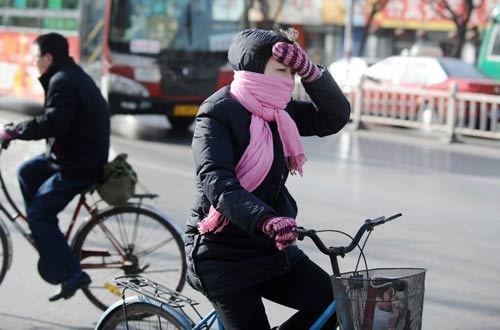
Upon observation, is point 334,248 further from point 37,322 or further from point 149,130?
point 149,130

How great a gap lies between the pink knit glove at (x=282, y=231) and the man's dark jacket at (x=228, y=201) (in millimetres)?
155

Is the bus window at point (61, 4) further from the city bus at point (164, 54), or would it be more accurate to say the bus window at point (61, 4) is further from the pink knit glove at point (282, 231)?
the pink knit glove at point (282, 231)

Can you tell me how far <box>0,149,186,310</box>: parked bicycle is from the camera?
6.16m

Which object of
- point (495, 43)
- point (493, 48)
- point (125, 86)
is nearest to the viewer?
point (125, 86)

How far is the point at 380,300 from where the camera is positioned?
328 cm

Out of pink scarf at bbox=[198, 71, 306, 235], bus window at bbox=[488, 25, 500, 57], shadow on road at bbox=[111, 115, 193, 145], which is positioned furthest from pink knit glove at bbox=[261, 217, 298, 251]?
bus window at bbox=[488, 25, 500, 57]

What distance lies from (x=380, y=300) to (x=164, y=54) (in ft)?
44.1

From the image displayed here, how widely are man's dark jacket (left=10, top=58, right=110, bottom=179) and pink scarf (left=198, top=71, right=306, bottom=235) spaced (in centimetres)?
235

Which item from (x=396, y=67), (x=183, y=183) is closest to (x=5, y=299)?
(x=183, y=183)

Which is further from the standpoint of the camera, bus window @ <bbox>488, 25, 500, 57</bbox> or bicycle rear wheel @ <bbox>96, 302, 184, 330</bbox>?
bus window @ <bbox>488, 25, 500, 57</bbox>

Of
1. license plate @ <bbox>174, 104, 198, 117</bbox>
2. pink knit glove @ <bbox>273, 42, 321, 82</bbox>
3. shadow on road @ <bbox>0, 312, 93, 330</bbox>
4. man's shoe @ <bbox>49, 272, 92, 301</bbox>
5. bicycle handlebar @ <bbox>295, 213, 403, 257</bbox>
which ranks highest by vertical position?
pink knit glove @ <bbox>273, 42, 321, 82</bbox>

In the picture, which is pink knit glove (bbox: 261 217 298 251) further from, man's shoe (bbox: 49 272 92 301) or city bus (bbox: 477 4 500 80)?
city bus (bbox: 477 4 500 80)

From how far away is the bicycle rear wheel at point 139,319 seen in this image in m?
4.11

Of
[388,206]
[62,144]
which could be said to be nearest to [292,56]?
[62,144]
